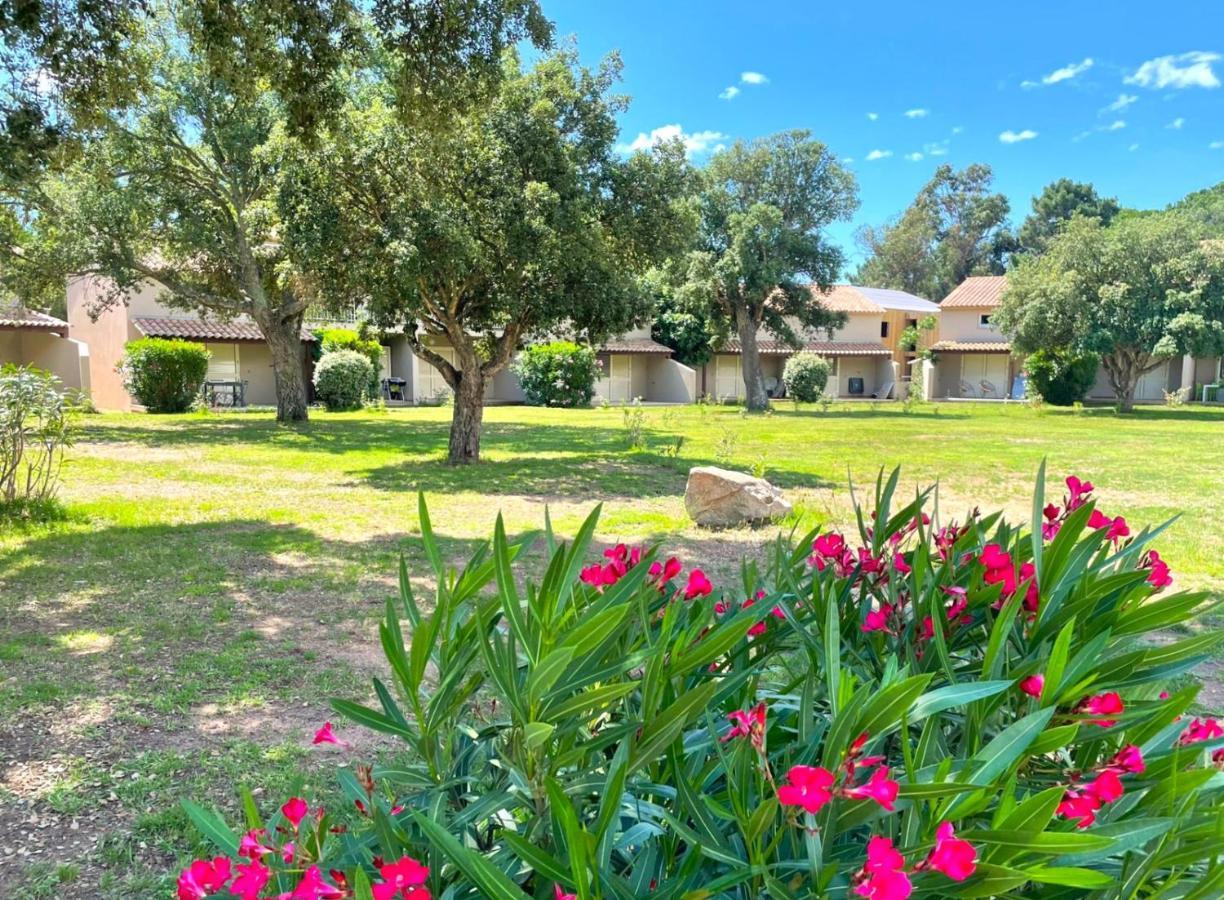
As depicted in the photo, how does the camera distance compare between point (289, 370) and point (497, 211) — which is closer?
point (497, 211)

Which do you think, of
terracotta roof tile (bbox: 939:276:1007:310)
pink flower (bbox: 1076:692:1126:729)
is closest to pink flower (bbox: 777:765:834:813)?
pink flower (bbox: 1076:692:1126:729)

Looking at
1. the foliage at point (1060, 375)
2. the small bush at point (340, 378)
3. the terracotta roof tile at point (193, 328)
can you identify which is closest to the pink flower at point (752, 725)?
the small bush at point (340, 378)

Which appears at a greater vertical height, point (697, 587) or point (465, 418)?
point (465, 418)

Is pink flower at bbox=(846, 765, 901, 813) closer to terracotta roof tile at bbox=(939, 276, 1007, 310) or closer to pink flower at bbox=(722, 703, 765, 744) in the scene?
pink flower at bbox=(722, 703, 765, 744)

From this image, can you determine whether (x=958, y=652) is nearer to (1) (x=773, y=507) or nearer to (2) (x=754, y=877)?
(2) (x=754, y=877)

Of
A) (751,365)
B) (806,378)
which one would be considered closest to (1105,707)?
(751,365)

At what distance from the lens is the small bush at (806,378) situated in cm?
3162

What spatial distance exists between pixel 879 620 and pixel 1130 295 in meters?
29.5

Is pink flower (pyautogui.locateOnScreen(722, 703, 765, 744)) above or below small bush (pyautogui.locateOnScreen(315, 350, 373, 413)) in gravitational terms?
below

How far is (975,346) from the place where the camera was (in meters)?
39.7

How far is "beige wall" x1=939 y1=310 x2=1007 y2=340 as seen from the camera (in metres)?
40.1

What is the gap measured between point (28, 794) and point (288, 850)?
8.12ft

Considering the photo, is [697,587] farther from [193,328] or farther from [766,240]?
[193,328]

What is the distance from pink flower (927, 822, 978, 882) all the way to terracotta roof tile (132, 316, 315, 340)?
28.2 meters
